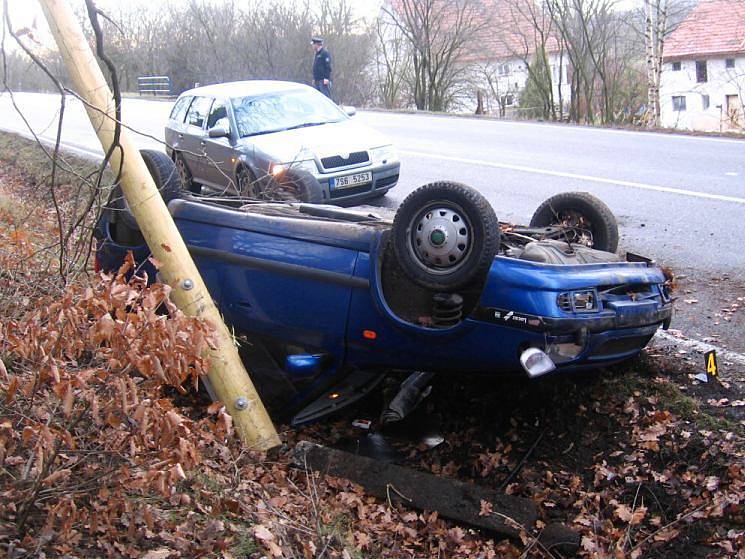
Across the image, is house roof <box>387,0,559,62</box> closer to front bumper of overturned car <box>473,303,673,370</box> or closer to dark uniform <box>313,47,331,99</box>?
dark uniform <box>313,47,331,99</box>

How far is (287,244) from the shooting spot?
203 inches

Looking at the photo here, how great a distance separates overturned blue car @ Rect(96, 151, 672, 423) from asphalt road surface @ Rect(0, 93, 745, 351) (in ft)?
3.43

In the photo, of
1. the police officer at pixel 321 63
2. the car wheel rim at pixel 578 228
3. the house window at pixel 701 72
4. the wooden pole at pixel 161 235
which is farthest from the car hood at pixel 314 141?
the house window at pixel 701 72

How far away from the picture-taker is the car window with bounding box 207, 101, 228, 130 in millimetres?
11484

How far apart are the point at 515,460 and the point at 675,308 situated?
91.1 inches

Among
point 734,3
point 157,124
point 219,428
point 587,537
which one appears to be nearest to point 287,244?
point 219,428

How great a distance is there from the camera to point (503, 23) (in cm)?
3131

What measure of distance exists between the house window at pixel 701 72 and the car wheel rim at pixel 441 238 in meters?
48.6

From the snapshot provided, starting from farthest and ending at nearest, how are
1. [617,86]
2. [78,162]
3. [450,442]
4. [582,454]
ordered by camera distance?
[617,86] → [78,162] → [450,442] → [582,454]

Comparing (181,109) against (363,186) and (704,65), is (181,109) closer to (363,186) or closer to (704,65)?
(363,186)

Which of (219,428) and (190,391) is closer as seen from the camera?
(219,428)

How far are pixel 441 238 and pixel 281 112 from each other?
24.0ft

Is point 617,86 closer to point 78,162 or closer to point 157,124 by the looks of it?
point 157,124

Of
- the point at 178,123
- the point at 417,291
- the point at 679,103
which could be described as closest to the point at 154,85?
the point at 178,123
